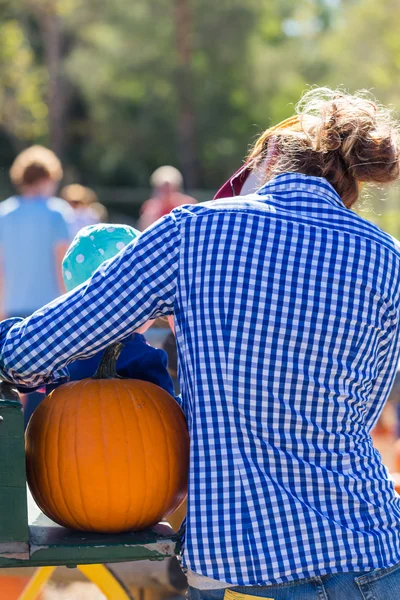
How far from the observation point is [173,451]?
6.52 ft

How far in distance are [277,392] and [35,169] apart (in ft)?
15.1

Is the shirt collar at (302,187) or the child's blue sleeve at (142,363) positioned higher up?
the shirt collar at (302,187)

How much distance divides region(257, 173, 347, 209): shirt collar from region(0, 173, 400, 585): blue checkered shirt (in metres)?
0.03

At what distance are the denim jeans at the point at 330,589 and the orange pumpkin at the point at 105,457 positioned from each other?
29cm

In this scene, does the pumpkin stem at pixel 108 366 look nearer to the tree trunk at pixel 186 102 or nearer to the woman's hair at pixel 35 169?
the woman's hair at pixel 35 169

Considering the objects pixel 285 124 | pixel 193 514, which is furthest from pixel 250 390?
pixel 285 124

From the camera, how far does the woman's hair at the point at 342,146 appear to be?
1.91 meters

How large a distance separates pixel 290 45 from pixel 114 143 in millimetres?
6540

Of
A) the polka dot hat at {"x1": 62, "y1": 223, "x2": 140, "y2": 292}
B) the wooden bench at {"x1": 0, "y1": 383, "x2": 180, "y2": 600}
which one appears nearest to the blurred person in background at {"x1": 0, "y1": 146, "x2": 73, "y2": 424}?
the polka dot hat at {"x1": 62, "y1": 223, "x2": 140, "y2": 292}

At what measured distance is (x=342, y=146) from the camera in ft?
6.25

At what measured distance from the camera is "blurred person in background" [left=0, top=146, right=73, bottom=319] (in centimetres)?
580

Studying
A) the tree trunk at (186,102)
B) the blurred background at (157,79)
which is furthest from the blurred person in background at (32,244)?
the tree trunk at (186,102)

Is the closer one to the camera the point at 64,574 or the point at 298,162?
the point at 298,162

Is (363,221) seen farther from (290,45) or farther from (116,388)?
(290,45)
